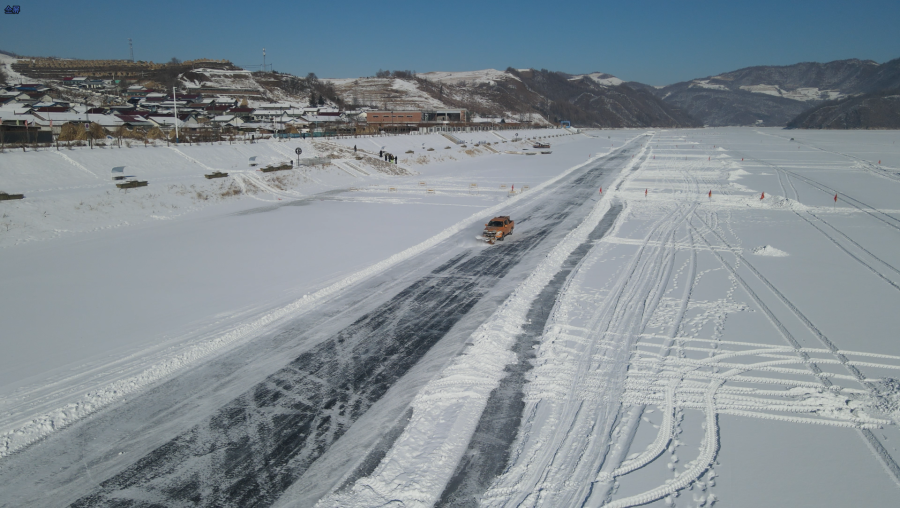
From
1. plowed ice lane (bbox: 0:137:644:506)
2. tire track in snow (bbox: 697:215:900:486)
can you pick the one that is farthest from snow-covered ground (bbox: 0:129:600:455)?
tire track in snow (bbox: 697:215:900:486)

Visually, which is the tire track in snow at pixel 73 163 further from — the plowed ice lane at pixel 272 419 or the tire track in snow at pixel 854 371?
the tire track in snow at pixel 854 371

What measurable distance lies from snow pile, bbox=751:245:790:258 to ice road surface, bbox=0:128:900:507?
0.15 meters

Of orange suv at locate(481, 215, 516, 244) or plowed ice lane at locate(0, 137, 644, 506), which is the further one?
→ orange suv at locate(481, 215, 516, 244)

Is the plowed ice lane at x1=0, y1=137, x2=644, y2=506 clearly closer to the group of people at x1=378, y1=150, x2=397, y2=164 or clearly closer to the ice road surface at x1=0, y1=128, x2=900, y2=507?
the ice road surface at x1=0, y1=128, x2=900, y2=507

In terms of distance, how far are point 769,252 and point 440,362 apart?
1724 cm

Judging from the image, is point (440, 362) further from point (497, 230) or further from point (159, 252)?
point (159, 252)

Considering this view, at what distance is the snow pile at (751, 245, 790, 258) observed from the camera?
2122cm

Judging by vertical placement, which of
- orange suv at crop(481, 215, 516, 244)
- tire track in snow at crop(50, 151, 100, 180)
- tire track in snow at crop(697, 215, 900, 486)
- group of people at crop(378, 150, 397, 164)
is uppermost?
group of people at crop(378, 150, 397, 164)

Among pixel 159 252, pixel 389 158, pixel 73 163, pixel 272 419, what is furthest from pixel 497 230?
pixel 389 158

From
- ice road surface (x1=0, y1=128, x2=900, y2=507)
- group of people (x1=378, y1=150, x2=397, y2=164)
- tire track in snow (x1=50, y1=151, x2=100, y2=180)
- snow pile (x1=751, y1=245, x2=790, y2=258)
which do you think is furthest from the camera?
group of people (x1=378, y1=150, x2=397, y2=164)

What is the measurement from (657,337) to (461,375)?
557 centimetres

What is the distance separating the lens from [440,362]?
1192cm

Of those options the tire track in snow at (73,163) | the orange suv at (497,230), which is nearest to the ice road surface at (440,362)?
the orange suv at (497,230)

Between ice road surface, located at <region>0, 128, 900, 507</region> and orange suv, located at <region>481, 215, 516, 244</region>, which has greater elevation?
orange suv, located at <region>481, 215, 516, 244</region>
